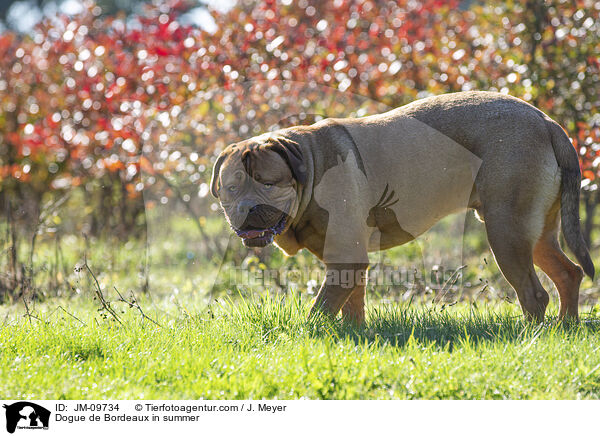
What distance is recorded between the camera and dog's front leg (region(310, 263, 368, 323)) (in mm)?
4426

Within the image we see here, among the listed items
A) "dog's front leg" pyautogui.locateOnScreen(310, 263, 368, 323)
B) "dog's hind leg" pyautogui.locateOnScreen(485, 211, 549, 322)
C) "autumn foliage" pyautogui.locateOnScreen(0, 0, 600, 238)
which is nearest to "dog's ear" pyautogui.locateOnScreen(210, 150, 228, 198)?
"dog's front leg" pyautogui.locateOnScreen(310, 263, 368, 323)

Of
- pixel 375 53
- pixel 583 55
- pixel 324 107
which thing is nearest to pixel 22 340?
pixel 324 107

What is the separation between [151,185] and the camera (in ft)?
25.4

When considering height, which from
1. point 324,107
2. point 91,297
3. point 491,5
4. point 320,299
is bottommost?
point 91,297

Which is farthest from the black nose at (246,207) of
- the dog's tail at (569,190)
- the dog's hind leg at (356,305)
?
the dog's tail at (569,190)

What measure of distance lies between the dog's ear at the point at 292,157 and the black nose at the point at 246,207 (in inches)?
13.9

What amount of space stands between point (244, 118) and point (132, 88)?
1.80 meters

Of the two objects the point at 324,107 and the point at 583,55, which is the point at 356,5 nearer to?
the point at 324,107
